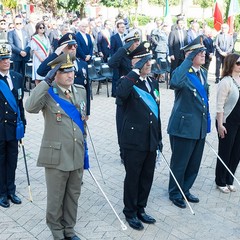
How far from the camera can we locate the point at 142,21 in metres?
41.1

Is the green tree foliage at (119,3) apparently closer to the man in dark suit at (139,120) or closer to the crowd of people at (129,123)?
the crowd of people at (129,123)

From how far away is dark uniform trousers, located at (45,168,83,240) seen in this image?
449 centimetres

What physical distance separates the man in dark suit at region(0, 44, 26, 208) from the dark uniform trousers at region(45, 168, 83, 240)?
1.14 metres

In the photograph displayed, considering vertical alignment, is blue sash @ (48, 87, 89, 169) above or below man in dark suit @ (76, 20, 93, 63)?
above

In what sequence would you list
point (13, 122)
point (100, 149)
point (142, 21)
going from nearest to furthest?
point (13, 122) → point (100, 149) → point (142, 21)

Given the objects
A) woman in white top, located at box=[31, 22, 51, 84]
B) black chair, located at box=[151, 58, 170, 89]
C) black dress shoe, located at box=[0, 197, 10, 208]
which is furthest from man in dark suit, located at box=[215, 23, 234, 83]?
black dress shoe, located at box=[0, 197, 10, 208]

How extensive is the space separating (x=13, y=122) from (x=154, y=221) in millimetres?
2116

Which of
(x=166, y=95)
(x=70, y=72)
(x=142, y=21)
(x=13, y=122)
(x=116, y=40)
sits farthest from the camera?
(x=142, y=21)

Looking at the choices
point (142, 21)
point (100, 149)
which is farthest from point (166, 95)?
point (142, 21)

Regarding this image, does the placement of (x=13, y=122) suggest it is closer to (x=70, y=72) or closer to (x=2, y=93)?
(x=2, y=93)

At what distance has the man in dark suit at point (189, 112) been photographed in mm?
5363

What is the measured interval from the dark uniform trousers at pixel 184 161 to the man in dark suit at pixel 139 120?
0.67m

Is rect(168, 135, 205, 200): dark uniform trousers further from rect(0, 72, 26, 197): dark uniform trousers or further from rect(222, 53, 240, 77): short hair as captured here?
rect(0, 72, 26, 197): dark uniform trousers

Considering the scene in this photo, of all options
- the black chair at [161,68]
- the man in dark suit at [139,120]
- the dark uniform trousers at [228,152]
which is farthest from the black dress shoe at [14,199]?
the black chair at [161,68]
